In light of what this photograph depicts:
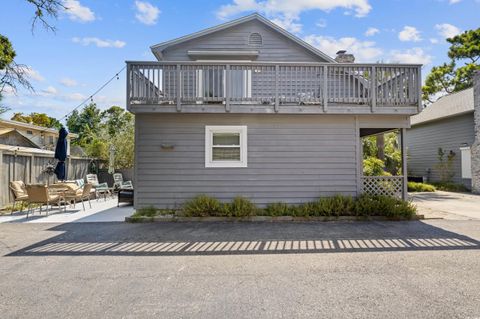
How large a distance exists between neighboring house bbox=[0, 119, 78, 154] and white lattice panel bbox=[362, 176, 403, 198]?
Answer: 13433mm

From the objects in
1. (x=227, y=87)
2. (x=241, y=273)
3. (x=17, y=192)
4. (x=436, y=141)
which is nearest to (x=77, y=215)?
(x=17, y=192)

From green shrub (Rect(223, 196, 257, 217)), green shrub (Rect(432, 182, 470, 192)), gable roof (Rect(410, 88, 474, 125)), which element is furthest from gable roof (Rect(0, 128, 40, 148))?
green shrub (Rect(432, 182, 470, 192))

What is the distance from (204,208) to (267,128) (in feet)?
9.30

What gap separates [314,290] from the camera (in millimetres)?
3523

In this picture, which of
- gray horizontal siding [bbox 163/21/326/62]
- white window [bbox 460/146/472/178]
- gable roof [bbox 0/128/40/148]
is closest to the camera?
gray horizontal siding [bbox 163/21/326/62]

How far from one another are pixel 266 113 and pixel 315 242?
3.83 m

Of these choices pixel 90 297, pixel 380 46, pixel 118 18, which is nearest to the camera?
pixel 90 297

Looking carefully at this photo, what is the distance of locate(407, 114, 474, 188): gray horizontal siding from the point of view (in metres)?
15.2

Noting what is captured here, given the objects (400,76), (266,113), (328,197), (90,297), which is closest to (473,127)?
(400,76)

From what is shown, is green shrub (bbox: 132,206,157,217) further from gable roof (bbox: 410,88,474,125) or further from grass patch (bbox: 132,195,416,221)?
gable roof (bbox: 410,88,474,125)

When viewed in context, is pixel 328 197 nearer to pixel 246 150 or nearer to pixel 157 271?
pixel 246 150

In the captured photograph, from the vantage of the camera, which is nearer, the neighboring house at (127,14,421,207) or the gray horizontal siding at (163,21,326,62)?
the neighboring house at (127,14,421,207)

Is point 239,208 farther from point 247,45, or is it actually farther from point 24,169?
point 24,169

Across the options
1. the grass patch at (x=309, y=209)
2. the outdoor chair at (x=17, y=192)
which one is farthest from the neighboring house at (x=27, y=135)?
the grass patch at (x=309, y=209)
